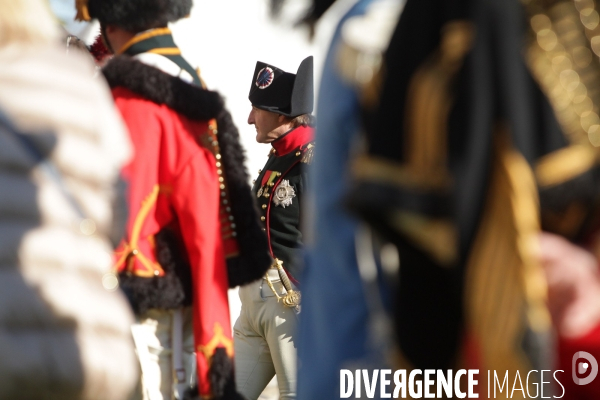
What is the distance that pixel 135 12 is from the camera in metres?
3.26

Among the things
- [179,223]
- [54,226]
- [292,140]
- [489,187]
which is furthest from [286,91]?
[489,187]

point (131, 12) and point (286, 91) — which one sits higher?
point (286, 91)

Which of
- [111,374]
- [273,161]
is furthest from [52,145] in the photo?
[273,161]

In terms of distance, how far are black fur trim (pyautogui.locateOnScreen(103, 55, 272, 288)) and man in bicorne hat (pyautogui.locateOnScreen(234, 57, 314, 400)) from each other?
152 cm

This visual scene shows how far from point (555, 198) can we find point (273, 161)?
13.4 ft

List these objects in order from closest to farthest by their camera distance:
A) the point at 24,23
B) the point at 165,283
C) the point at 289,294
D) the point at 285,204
→ the point at 24,23, the point at 165,283, the point at 289,294, the point at 285,204

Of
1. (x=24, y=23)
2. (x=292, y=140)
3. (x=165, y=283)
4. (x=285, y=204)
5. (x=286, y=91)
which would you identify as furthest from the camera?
(x=286, y=91)

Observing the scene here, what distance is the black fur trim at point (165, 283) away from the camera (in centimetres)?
298

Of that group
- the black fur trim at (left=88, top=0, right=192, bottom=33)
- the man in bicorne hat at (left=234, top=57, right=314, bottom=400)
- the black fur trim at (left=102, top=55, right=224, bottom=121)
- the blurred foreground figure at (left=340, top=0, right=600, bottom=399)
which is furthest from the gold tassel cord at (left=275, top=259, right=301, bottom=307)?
the blurred foreground figure at (left=340, top=0, right=600, bottom=399)

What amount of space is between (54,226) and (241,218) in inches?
64.4

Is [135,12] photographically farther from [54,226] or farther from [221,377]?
[54,226]

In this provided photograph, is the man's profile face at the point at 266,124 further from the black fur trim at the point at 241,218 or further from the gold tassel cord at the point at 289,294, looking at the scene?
the black fur trim at the point at 241,218

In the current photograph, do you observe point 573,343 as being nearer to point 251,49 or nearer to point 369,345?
point 369,345

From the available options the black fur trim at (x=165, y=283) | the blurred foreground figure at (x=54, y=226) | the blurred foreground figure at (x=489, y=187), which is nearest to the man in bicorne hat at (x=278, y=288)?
the black fur trim at (x=165, y=283)
